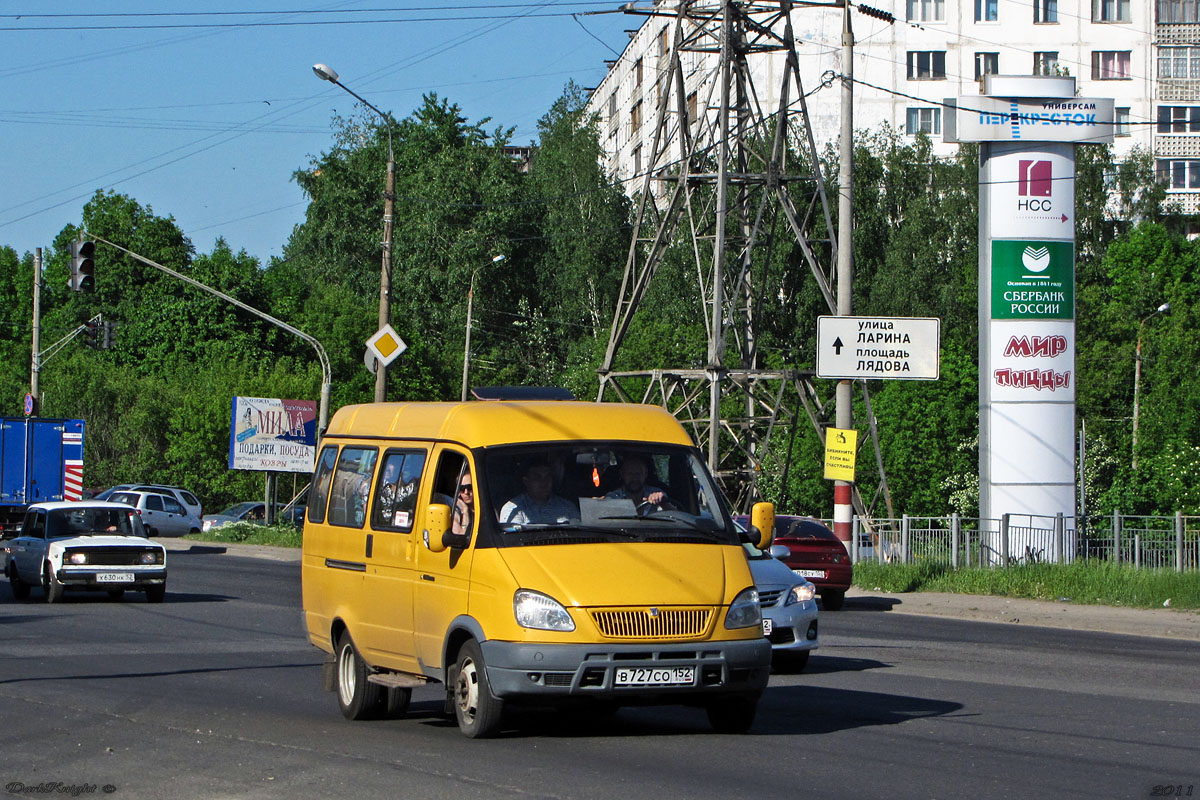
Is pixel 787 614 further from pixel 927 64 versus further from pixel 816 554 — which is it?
pixel 927 64

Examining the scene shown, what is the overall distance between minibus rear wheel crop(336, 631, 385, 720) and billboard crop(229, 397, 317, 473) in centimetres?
3631

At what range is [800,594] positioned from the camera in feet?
48.3

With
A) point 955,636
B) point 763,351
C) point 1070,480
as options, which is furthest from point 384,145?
point 955,636

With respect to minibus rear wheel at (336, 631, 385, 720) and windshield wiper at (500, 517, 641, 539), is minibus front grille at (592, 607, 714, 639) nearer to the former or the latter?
windshield wiper at (500, 517, 641, 539)

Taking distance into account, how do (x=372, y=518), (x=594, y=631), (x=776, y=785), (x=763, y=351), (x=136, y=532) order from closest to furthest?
(x=776, y=785) → (x=594, y=631) → (x=372, y=518) → (x=136, y=532) → (x=763, y=351)

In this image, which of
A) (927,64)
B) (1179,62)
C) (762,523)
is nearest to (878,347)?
(762,523)

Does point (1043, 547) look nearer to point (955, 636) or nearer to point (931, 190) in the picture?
point (955, 636)

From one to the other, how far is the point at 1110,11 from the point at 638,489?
6642 centimetres

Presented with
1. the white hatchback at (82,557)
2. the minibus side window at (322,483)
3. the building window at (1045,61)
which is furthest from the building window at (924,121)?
the minibus side window at (322,483)

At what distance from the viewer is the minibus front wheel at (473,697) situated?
9.50 meters

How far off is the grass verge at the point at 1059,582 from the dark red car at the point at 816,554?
407cm

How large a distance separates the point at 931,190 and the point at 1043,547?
124 feet

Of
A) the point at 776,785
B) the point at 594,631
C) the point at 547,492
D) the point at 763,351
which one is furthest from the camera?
the point at 763,351

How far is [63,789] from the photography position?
8.27m
